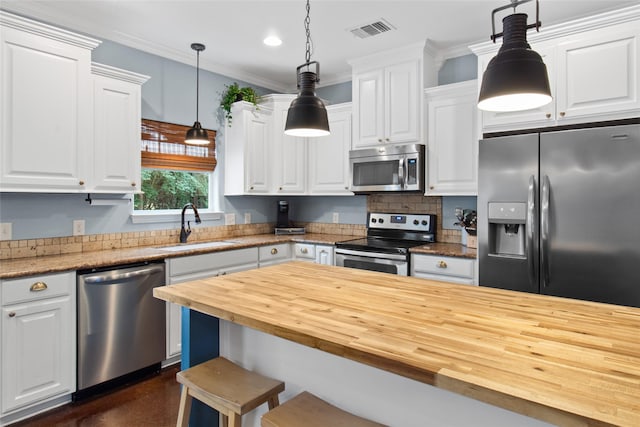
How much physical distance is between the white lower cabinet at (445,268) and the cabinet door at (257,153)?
1826 mm

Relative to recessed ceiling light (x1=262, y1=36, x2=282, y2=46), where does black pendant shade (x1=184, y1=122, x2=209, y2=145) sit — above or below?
below

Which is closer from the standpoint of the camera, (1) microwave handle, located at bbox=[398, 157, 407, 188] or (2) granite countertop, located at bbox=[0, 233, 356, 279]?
(2) granite countertop, located at bbox=[0, 233, 356, 279]

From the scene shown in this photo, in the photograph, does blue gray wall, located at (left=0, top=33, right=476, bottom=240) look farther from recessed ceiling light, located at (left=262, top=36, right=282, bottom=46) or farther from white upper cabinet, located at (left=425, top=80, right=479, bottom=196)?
recessed ceiling light, located at (left=262, top=36, right=282, bottom=46)

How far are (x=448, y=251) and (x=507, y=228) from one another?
1.76 feet

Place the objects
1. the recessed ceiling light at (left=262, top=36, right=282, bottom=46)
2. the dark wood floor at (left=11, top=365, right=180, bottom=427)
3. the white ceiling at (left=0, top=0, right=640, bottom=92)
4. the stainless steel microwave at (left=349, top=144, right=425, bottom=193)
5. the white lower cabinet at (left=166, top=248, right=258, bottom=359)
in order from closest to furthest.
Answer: the dark wood floor at (left=11, top=365, right=180, bottom=427)
the white ceiling at (left=0, top=0, right=640, bottom=92)
the white lower cabinet at (left=166, top=248, right=258, bottom=359)
the recessed ceiling light at (left=262, top=36, right=282, bottom=46)
the stainless steel microwave at (left=349, top=144, right=425, bottom=193)

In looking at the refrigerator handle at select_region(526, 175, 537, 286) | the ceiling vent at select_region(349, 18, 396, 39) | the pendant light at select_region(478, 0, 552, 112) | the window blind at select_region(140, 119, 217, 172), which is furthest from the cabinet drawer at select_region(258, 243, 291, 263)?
the pendant light at select_region(478, 0, 552, 112)

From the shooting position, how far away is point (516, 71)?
1.33 meters

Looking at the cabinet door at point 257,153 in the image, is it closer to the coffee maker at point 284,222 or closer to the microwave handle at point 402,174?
the coffee maker at point 284,222

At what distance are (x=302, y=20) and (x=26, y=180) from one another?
7.28ft

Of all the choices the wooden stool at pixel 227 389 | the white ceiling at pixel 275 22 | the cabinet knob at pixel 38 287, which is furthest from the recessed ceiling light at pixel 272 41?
the wooden stool at pixel 227 389

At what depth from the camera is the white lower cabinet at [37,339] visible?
2191 mm

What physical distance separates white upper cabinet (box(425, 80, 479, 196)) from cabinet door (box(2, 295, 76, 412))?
115 inches

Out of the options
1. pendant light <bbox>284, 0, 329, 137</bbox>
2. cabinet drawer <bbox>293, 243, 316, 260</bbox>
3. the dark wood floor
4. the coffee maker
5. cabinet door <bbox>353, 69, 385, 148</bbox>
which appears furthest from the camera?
the coffee maker

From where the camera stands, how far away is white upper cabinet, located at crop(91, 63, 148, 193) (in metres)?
2.83
